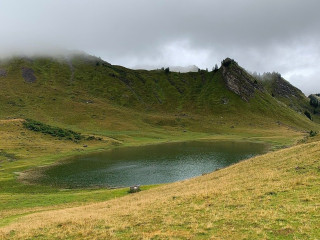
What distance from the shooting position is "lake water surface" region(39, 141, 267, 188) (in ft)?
229

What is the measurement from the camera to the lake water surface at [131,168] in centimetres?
6969

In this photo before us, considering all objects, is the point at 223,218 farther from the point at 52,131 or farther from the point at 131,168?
the point at 52,131

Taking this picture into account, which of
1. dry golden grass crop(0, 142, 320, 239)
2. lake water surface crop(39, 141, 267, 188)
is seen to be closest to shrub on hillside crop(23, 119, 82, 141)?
lake water surface crop(39, 141, 267, 188)

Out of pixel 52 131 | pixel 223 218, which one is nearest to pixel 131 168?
pixel 223 218

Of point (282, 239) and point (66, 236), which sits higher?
point (282, 239)

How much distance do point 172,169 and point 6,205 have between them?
47.2 metres

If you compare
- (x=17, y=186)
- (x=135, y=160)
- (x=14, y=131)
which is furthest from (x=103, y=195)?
(x=14, y=131)

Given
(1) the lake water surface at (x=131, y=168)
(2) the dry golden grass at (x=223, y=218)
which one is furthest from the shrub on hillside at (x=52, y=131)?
(2) the dry golden grass at (x=223, y=218)

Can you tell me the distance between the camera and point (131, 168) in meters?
85.0

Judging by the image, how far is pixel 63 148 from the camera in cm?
11738

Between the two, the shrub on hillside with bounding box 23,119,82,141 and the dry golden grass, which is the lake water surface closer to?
the shrub on hillside with bounding box 23,119,82,141

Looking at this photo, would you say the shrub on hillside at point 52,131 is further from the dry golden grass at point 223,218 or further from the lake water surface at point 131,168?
the dry golden grass at point 223,218

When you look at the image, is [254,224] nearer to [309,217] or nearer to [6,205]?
[309,217]

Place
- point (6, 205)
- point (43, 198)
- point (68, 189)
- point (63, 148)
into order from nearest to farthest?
1. point (6, 205)
2. point (43, 198)
3. point (68, 189)
4. point (63, 148)
